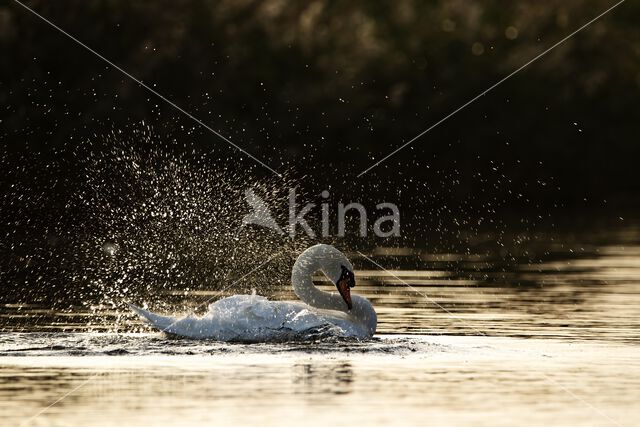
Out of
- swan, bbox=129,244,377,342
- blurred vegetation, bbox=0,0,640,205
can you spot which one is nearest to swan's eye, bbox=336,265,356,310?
swan, bbox=129,244,377,342

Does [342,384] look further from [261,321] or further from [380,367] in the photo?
[261,321]

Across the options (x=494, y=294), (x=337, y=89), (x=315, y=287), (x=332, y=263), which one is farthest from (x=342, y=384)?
(x=337, y=89)

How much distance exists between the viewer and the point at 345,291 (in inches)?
664

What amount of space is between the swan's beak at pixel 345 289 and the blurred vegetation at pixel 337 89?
1441 centimetres

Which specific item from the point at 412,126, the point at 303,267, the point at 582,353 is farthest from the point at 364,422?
the point at 412,126

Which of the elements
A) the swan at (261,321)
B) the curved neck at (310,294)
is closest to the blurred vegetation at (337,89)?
the curved neck at (310,294)

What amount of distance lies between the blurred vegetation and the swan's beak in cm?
1441

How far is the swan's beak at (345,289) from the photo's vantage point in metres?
16.7

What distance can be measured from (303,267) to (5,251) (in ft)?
26.7

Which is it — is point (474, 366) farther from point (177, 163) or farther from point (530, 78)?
point (530, 78)

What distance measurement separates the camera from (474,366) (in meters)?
14.4

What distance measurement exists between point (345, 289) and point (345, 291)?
0.04 meters

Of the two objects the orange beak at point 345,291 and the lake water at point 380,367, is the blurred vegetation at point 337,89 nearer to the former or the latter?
the lake water at point 380,367

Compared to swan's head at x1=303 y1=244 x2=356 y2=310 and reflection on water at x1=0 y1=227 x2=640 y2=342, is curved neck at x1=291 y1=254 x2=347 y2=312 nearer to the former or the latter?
swan's head at x1=303 y1=244 x2=356 y2=310
